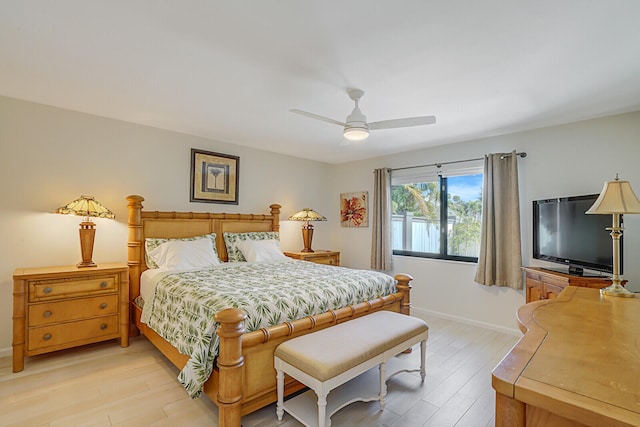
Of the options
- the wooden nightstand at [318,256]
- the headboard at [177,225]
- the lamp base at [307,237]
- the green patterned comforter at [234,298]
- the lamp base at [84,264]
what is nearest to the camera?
the green patterned comforter at [234,298]

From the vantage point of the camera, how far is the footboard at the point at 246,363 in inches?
70.7

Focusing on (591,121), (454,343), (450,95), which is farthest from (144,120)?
(591,121)

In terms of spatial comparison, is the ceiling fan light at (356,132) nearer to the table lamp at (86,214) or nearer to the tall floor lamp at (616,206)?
the tall floor lamp at (616,206)

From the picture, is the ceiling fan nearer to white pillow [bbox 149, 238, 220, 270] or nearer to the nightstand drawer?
white pillow [bbox 149, 238, 220, 270]

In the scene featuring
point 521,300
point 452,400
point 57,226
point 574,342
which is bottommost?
point 452,400

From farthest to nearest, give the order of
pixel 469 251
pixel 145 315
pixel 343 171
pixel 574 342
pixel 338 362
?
1. pixel 343 171
2. pixel 469 251
3. pixel 145 315
4. pixel 338 362
5. pixel 574 342

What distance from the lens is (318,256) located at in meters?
4.78

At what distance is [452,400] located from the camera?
89.9 inches

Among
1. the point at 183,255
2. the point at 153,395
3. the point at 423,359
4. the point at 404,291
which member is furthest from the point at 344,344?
the point at 183,255

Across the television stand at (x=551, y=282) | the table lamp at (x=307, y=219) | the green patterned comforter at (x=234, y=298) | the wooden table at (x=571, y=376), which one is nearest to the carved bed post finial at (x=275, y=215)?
the table lamp at (x=307, y=219)

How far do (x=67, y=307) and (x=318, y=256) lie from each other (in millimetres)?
3011

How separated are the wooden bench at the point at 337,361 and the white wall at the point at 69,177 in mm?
2628

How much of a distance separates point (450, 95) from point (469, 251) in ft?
7.60

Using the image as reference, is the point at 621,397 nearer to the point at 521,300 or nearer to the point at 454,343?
the point at 454,343
